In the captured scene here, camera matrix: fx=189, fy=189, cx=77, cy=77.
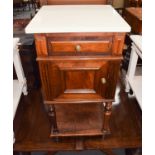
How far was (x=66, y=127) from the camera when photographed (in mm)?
1173

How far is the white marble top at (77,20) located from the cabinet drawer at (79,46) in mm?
57

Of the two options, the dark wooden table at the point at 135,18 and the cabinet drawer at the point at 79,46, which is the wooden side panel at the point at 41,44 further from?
the dark wooden table at the point at 135,18

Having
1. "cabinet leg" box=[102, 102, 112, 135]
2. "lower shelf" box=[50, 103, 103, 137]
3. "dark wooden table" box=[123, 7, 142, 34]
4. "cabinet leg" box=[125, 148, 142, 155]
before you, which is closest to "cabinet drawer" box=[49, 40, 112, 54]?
"cabinet leg" box=[102, 102, 112, 135]

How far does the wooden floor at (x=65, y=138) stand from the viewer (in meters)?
1.15

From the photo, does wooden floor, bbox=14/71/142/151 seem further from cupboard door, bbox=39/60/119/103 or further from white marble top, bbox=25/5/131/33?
white marble top, bbox=25/5/131/33

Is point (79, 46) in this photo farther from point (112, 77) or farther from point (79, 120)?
point (79, 120)

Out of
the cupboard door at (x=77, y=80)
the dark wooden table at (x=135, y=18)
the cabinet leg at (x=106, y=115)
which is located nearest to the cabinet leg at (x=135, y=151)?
the cabinet leg at (x=106, y=115)

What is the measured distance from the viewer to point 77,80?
922 millimetres

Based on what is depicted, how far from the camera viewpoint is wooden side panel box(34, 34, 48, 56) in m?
0.80

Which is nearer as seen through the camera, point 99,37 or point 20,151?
point 99,37
